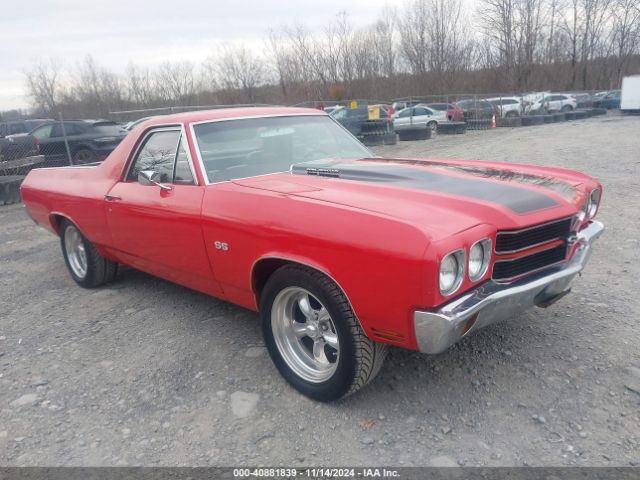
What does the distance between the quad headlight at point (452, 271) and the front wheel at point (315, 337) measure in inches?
18.9

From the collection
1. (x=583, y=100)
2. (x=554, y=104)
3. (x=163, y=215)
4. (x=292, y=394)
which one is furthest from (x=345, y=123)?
(x=583, y=100)

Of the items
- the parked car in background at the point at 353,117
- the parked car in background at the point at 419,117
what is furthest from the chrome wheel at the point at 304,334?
the parked car in background at the point at 419,117

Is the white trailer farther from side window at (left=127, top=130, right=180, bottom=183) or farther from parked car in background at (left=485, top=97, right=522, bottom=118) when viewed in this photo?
side window at (left=127, top=130, right=180, bottom=183)

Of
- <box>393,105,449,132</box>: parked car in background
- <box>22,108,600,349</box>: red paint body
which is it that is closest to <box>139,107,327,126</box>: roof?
<box>22,108,600,349</box>: red paint body

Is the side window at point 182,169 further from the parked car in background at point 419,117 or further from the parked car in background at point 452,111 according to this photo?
the parked car in background at point 452,111

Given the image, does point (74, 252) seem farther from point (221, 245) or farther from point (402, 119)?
point (402, 119)

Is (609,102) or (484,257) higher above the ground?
(484,257)

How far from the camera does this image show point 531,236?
8.14 ft

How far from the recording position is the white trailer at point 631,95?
26703 millimetres

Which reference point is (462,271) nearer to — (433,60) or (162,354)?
(162,354)

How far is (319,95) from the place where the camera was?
39719 millimetres

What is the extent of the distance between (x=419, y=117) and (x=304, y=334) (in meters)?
23.4

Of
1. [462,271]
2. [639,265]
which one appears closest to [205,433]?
[462,271]

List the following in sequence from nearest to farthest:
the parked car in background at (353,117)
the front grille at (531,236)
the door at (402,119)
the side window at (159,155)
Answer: the front grille at (531,236) → the side window at (159,155) → the parked car in background at (353,117) → the door at (402,119)
